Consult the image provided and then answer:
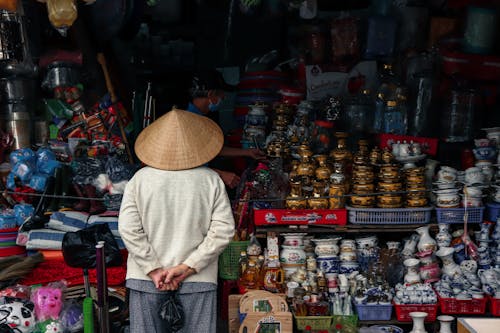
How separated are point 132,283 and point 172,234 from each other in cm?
37

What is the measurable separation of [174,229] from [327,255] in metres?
1.79

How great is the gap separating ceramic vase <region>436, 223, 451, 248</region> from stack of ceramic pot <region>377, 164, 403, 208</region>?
1.17ft

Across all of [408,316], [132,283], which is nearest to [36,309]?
[132,283]

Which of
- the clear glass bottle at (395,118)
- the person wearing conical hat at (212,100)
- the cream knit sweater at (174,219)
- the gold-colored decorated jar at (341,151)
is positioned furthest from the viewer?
the clear glass bottle at (395,118)

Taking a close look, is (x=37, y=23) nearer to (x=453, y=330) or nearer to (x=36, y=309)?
(x=36, y=309)

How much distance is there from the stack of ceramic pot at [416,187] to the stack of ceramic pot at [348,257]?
0.56 metres

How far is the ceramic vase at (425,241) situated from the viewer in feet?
15.2

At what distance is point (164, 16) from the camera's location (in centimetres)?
618

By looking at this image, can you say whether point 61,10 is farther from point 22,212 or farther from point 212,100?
point 22,212

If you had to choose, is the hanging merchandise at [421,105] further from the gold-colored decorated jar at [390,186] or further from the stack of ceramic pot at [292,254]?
the stack of ceramic pot at [292,254]

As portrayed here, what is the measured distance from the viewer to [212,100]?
5316 mm

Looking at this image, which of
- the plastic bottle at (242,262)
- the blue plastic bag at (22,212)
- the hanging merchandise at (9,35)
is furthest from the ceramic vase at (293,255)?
the hanging merchandise at (9,35)

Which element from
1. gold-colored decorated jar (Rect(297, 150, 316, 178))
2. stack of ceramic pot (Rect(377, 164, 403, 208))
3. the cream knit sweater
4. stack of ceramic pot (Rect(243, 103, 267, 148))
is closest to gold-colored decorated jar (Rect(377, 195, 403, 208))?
stack of ceramic pot (Rect(377, 164, 403, 208))

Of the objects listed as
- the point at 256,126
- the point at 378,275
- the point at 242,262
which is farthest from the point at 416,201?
the point at 256,126
